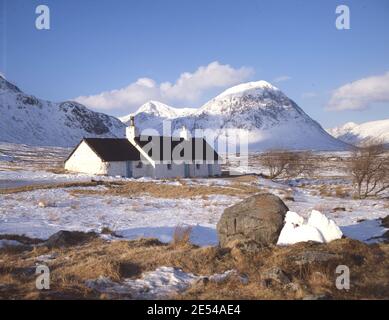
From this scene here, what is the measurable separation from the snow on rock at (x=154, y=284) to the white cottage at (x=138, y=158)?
3868 cm

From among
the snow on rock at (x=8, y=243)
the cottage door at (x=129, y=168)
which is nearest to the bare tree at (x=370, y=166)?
the cottage door at (x=129, y=168)

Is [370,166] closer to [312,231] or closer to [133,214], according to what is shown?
[133,214]

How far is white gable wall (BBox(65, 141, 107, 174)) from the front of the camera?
157 feet

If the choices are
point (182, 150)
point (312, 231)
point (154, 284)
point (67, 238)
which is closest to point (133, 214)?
point (67, 238)

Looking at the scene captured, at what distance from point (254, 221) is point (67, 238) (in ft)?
22.4

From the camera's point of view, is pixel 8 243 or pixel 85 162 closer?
pixel 8 243

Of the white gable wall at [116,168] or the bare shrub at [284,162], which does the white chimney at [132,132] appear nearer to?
the white gable wall at [116,168]

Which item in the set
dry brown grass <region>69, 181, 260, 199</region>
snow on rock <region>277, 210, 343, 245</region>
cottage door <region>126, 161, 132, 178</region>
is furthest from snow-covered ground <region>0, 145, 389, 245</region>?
cottage door <region>126, 161, 132, 178</region>

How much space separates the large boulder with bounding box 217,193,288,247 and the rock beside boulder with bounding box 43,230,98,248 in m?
5.28

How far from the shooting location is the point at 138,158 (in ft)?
166

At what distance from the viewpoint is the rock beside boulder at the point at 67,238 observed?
1410cm

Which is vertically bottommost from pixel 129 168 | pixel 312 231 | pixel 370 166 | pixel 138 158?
pixel 312 231

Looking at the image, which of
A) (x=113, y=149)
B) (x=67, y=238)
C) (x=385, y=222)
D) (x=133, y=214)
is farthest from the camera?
(x=113, y=149)
